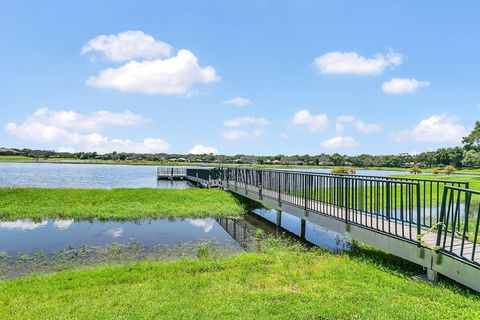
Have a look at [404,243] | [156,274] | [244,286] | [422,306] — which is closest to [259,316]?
[244,286]

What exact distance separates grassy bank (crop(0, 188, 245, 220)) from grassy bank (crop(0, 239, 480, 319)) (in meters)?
9.71

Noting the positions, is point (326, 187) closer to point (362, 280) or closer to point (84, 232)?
point (362, 280)

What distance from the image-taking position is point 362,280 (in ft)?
21.9

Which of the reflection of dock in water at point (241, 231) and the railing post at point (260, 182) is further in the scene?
the railing post at point (260, 182)

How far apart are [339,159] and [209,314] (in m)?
145

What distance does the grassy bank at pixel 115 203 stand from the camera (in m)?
17.2

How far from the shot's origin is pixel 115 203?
19.7 metres

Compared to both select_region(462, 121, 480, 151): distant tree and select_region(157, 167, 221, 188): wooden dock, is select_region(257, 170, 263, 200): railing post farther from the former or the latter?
select_region(462, 121, 480, 151): distant tree

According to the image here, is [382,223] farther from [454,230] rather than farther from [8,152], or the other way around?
[8,152]

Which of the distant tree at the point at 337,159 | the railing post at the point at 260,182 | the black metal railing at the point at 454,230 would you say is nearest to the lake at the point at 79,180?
the railing post at the point at 260,182

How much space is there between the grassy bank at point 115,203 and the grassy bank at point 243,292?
9.71 metres

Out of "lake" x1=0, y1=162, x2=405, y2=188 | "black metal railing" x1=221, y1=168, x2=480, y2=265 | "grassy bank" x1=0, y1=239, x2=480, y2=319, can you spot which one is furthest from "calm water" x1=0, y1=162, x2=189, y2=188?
"grassy bank" x1=0, y1=239, x2=480, y2=319

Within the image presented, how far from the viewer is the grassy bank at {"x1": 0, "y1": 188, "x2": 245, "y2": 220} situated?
56.3ft

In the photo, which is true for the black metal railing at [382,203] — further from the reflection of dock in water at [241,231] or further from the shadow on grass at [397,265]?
the reflection of dock in water at [241,231]
